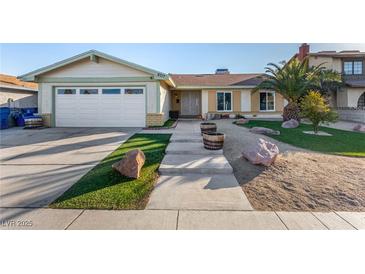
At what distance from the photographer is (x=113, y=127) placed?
44.9 feet

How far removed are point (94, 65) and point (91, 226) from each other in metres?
12.0

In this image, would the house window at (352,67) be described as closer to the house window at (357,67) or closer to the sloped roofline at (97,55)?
the house window at (357,67)

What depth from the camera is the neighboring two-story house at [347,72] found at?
19.7m

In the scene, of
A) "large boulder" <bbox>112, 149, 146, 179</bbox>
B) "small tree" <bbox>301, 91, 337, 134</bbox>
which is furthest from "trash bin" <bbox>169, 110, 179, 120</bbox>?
"large boulder" <bbox>112, 149, 146, 179</bbox>

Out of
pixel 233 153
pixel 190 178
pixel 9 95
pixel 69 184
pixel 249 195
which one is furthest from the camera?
pixel 9 95

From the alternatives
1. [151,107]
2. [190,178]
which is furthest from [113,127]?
[190,178]

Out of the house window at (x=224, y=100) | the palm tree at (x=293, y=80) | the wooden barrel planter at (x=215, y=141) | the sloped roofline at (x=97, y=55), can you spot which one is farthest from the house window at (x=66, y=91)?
the palm tree at (x=293, y=80)

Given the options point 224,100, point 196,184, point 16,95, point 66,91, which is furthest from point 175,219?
point 16,95

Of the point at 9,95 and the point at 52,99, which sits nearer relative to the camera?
the point at 52,99

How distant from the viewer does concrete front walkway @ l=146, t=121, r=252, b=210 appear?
4137 mm

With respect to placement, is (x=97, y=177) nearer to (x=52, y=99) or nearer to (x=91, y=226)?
(x=91, y=226)

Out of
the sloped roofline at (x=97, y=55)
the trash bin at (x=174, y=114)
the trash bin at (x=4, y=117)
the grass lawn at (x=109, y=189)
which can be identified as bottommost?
the grass lawn at (x=109, y=189)

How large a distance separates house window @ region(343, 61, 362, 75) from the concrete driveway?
21.6m

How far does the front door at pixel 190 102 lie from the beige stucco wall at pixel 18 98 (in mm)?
12346
